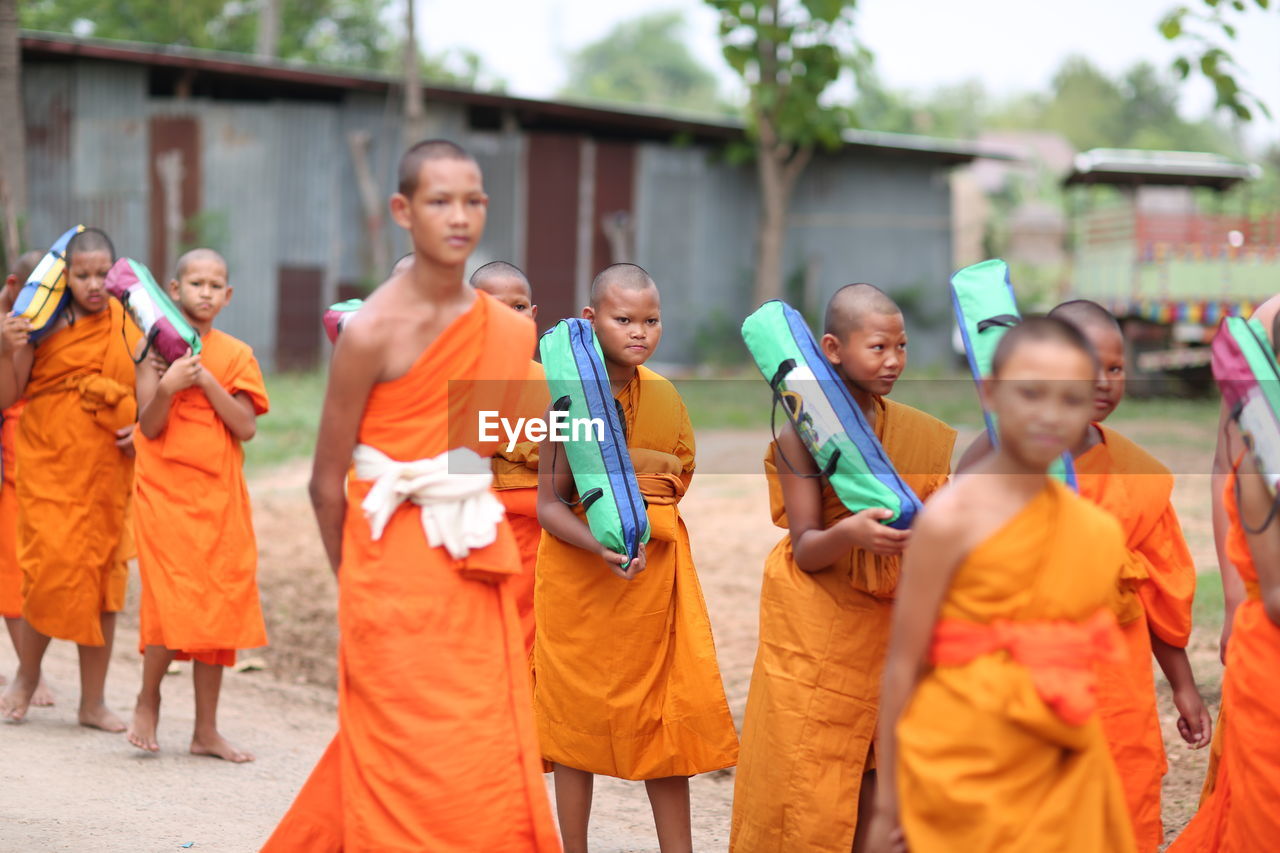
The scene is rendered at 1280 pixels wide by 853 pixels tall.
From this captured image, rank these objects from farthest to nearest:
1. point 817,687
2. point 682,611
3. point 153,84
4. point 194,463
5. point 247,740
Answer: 1. point 153,84
2. point 247,740
3. point 194,463
4. point 682,611
5. point 817,687

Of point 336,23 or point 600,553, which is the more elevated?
point 336,23

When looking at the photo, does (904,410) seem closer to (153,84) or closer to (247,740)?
(247,740)

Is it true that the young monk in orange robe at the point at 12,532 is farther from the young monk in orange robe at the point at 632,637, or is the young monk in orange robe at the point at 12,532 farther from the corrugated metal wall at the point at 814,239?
the corrugated metal wall at the point at 814,239

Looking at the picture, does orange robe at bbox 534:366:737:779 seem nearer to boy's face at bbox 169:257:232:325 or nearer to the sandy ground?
the sandy ground

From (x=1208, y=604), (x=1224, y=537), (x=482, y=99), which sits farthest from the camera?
(x=482, y=99)

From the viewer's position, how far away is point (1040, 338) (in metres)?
2.67

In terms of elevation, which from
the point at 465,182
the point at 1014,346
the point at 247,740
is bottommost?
the point at 247,740

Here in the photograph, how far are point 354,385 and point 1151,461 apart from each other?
2100mm

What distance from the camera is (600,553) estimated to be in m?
3.91

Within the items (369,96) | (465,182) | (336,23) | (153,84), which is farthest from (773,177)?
(465,182)

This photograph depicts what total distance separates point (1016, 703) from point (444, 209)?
5.35 feet

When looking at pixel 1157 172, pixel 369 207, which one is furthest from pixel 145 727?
pixel 1157 172

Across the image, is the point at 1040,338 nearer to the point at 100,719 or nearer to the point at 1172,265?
the point at 100,719

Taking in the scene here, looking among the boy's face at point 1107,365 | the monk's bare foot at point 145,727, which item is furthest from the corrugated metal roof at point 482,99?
the boy's face at point 1107,365
